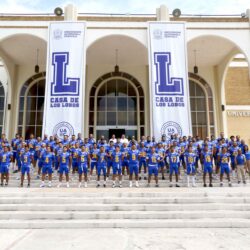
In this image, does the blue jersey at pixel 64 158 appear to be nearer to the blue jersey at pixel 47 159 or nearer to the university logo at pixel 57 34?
the blue jersey at pixel 47 159

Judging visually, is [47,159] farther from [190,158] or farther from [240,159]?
[240,159]

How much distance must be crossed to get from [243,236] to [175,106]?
8.07 m

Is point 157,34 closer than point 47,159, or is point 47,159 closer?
point 47,159

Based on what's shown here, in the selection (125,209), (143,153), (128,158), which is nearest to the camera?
(125,209)

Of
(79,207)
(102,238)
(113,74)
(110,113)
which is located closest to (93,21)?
(113,74)

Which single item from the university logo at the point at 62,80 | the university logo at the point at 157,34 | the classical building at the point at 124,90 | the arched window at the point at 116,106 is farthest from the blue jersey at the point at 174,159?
the arched window at the point at 116,106

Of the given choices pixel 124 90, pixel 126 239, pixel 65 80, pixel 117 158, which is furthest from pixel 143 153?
pixel 124 90

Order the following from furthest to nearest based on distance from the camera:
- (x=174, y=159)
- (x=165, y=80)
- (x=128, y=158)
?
(x=165, y=80) < (x=128, y=158) < (x=174, y=159)

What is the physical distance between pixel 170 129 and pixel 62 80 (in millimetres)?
5552

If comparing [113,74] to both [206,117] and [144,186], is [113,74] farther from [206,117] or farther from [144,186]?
[144,186]

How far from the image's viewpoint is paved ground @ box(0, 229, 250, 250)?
4672mm

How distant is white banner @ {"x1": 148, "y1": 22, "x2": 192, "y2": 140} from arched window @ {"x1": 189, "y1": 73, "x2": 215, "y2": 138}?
562 cm

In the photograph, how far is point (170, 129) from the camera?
40.9 ft

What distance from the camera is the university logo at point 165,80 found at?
1292cm
